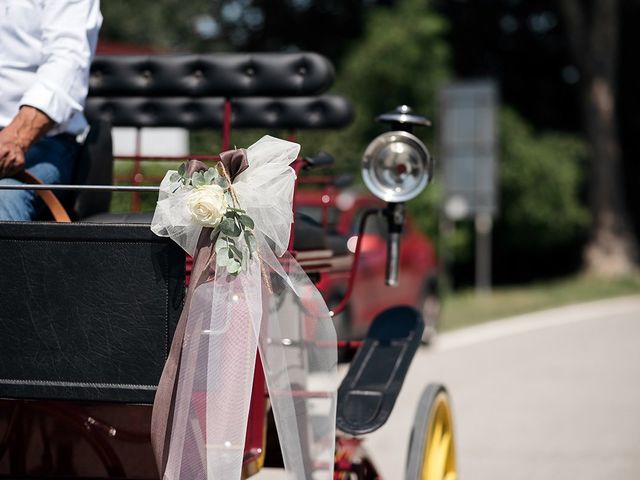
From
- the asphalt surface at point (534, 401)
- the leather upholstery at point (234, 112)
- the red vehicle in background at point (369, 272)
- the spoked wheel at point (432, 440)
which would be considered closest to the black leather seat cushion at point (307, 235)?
the spoked wheel at point (432, 440)

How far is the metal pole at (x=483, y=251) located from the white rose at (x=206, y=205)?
45.5ft

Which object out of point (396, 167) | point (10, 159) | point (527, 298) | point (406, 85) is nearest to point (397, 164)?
point (396, 167)

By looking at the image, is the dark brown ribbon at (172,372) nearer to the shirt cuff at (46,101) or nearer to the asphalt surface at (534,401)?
the shirt cuff at (46,101)

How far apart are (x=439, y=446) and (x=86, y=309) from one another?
1875 millimetres

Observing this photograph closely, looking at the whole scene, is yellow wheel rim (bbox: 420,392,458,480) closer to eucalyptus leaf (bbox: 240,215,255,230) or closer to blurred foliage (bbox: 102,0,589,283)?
eucalyptus leaf (bbox: 240,215,255,230)

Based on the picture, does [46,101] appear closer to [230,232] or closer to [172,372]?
[230,232]

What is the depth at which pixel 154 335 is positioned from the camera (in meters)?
2.60

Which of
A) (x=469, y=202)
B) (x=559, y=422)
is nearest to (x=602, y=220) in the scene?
(x=469, y=202)

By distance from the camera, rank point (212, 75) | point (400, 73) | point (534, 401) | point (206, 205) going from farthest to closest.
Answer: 1. point (400, 73)
2. point (534, 401)
3. point (212, 75)
4. point (206, 205)

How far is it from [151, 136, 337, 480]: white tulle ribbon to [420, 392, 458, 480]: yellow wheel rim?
109 centimetres

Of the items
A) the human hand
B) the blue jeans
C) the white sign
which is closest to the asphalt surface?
the blue jeans

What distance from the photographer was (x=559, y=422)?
22.1ft

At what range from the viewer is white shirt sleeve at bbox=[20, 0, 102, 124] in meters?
2.97

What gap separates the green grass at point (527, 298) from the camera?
13.6 m
